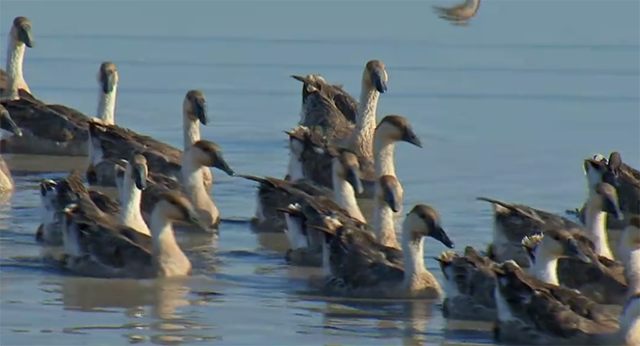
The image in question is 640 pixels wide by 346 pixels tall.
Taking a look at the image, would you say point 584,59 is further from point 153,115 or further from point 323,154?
point 323,154

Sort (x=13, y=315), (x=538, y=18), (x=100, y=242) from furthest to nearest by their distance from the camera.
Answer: (x=538, y=18)
(x=100, y=242)
(x=13, y=315)

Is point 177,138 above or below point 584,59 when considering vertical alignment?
below

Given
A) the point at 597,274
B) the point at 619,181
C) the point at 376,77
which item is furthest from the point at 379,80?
the point at 597,274

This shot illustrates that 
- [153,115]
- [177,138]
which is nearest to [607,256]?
[177,138]

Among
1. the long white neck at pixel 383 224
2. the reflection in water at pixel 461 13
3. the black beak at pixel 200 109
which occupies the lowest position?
the long white neck at pixel 383 224

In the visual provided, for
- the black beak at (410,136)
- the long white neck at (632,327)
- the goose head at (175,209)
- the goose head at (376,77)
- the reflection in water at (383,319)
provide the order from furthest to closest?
the goose head at (376,77) < the black beak at (410,136) < the goose head at (175,209) < the reflection in water at (383,319) < the long white neck at (632,327)

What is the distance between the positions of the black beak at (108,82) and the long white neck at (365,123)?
2934 mm

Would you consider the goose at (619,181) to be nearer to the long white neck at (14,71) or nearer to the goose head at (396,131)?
the goose head at (396,131)

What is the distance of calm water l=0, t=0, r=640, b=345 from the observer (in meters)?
13.1

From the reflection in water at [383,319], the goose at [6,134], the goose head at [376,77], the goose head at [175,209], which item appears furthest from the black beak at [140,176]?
the goose head at [376,77]

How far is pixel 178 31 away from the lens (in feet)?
97.7

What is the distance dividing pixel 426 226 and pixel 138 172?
9.62ft

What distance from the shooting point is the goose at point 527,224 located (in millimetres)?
15508

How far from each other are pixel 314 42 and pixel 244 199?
10.2m
